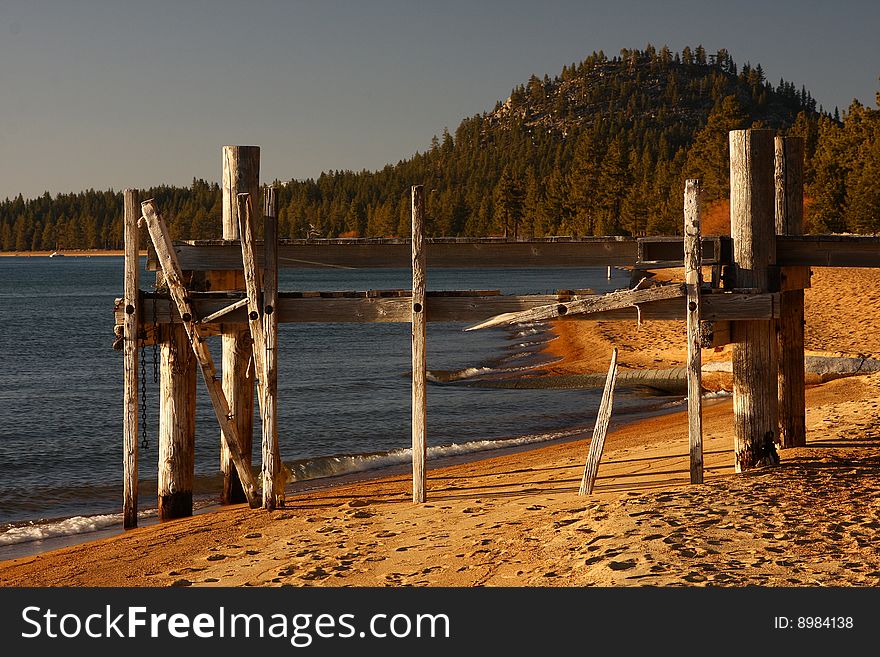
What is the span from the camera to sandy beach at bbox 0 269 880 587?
857 centimetres

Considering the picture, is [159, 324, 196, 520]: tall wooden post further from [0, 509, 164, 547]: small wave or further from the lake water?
the lake water

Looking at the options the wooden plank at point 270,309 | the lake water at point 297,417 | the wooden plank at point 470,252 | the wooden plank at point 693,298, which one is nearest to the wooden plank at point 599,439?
the wooden plank at point 693,298

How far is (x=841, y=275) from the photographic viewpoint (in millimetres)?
42781

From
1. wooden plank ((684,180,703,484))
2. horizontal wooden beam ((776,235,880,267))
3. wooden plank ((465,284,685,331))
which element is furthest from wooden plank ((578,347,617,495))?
horizontal wooden beam ((776,235,880,267))

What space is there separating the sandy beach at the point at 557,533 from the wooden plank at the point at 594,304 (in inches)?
83.7

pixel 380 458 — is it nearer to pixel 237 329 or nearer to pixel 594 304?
pixel 237 329

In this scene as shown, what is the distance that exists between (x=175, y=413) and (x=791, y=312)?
26.1ft

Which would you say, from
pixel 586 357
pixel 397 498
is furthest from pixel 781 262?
pixel 586 357

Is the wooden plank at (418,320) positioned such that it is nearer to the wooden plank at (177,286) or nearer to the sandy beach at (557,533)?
the sandy beach at (557,533)

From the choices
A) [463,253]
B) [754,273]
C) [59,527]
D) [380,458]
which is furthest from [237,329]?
[754,273]

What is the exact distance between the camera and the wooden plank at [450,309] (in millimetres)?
11562

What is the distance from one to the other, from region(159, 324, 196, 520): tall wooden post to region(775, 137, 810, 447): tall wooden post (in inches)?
297
